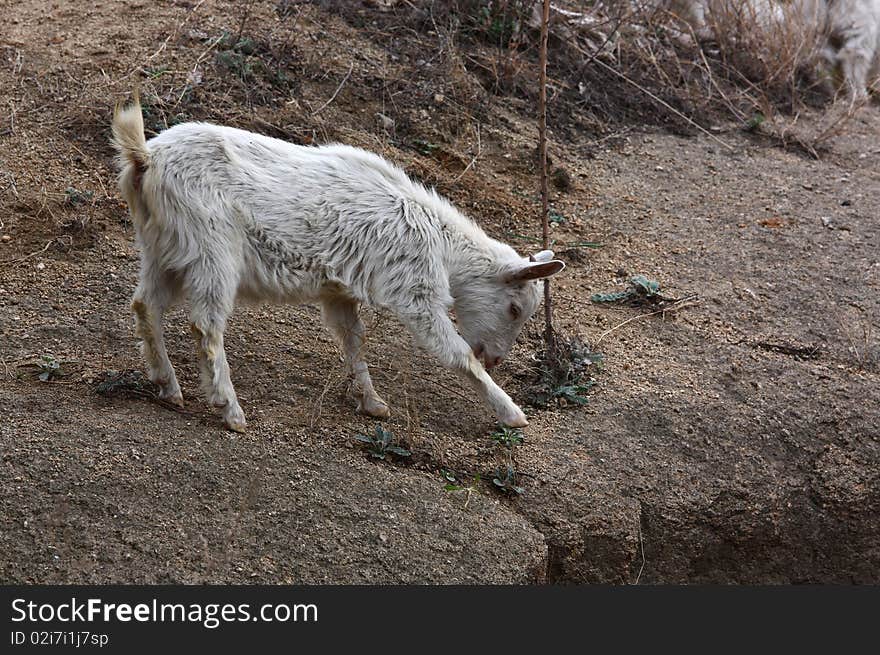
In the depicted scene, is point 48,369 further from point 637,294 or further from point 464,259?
point 637,294

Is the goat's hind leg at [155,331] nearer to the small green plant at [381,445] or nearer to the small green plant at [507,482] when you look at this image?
the small green plant at [381,445]

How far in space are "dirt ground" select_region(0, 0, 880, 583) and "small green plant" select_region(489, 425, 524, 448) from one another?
0.17ft

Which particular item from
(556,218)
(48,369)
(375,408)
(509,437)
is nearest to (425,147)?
(556,218)

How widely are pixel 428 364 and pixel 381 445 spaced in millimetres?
1101

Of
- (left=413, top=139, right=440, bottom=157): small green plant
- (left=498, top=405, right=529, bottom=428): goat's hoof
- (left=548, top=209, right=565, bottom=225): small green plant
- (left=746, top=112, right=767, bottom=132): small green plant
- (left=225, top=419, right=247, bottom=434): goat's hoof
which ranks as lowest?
(left=225, top=419, right=247, bottom=434): goat's hoof

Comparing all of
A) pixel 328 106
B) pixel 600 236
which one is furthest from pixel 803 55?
pixel 328 106

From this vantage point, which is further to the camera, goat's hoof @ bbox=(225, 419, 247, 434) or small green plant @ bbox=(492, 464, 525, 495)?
small green plant @ bbox=(492, 464, 525, 495)

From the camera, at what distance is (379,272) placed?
499 centimetres

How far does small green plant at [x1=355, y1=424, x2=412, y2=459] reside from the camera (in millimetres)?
4891

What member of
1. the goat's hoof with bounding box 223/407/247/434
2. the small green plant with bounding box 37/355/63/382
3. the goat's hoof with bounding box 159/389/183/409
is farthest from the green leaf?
the small green plant with bounding box 37/355/63/382

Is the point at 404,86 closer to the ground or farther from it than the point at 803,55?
closer to the ground

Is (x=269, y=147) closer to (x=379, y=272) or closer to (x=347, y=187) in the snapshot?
(x=347, y=187)

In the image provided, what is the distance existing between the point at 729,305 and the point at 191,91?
4.05 metres

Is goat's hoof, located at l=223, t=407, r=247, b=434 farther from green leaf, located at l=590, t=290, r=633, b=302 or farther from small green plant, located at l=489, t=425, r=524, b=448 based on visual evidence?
green leaf, located at l=590, t=290, r=633, b=302
